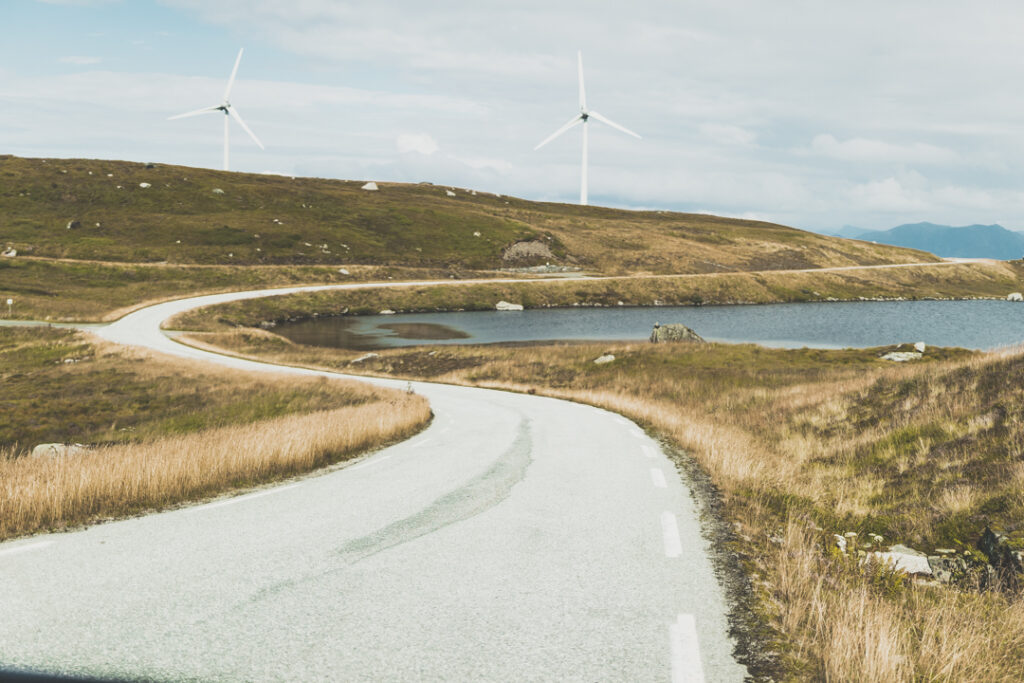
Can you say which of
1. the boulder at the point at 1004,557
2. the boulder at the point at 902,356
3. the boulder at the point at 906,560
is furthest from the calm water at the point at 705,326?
the boulder at the point at 1004,557

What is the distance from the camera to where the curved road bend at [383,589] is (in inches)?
179

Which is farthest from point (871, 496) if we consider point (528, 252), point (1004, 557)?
point (528, 252)

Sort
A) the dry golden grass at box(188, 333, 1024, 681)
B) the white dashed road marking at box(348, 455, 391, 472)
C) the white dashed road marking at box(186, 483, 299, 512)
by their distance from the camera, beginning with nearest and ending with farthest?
the dry golden grass at box(188, 333, 1024, 681) < the white dashed road marking at box(186, 483, 299, 512) < the white dashed road marking at box(348, 455, 391, 472)

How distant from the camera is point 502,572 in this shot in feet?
20.8

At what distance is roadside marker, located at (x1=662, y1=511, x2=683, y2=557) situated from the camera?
7168mm

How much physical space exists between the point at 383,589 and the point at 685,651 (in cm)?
267

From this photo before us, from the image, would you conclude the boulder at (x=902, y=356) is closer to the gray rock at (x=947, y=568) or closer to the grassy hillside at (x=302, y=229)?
the gray rock at (x=947, y=568)

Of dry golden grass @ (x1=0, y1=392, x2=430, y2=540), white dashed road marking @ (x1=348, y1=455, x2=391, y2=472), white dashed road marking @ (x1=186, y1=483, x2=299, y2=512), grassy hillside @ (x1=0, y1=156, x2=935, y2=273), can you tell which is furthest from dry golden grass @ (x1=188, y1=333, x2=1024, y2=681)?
grassy hillside @ (x1=0, y1=156, x2=935, y2=273)

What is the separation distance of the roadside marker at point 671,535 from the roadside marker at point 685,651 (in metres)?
1.72

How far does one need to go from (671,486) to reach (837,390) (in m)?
13.7

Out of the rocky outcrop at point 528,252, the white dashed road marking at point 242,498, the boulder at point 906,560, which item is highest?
the rocky outcrop at point 528,252

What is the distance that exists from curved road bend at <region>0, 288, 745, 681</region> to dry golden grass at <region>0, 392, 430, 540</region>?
0.78 meters

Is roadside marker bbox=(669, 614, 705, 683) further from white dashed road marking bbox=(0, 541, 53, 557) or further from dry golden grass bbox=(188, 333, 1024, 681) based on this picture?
white dashed road marking bbox=(0, 541, 53, 557)

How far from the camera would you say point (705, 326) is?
73.1m
